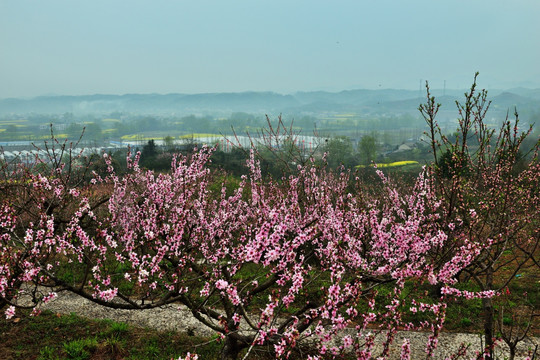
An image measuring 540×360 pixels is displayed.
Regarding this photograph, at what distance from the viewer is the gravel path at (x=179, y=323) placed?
7.70m

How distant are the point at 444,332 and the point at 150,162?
3670 centimetres

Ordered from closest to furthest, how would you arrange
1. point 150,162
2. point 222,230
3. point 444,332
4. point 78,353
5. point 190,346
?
point 78,353 → point 190,346 → point 444,332 → point 222,230 → point 150,162

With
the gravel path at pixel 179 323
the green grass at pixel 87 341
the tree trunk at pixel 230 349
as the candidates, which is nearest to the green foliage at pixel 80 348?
the green grass at pixel 87 341

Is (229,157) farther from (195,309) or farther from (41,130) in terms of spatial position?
(41,130)

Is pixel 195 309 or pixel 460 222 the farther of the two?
pixel 460 222

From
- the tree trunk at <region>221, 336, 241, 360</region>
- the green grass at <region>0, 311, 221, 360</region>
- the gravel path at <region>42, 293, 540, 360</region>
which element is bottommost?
the gravel path at <region>42, 293, 540, 360</region>

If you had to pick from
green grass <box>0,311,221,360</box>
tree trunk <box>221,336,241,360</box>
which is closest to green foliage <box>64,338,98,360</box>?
green grass <box>0,311,221,360</box>

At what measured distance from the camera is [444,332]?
8.72 meters

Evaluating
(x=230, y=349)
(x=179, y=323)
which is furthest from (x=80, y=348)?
(x=230, y=349)

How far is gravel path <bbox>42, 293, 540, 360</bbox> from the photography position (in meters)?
7.70

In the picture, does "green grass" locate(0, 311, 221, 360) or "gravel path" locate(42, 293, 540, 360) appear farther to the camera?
"gravel path" locate(42, 293, 540, 360)

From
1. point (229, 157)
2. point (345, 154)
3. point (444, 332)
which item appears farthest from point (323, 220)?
point (345, 154)

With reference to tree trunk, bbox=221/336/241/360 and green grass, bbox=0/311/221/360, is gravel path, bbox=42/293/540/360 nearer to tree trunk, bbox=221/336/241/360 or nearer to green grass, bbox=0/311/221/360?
green grass, bbox=0/311/221/360

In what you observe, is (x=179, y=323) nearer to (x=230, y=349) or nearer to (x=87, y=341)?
(x=87, y=341)
